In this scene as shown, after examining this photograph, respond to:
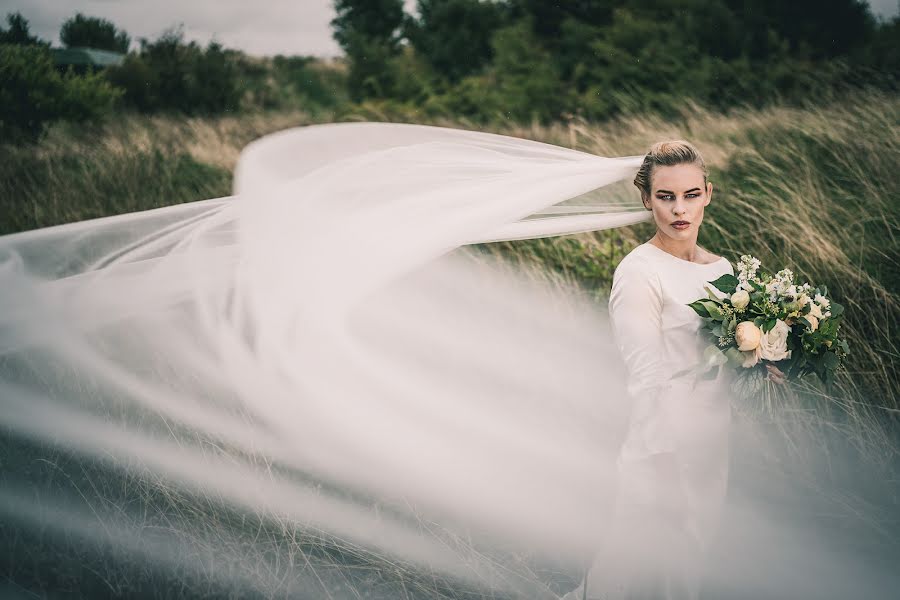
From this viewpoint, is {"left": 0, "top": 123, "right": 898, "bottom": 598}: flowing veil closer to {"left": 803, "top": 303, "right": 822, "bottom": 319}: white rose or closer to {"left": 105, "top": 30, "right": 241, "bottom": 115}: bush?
{"left": 803, "top": 303, "right": 822, "bottom": 319}: white rose

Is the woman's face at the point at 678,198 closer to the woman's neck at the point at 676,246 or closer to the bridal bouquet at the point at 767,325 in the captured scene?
the woman's neck at the point at 676,246

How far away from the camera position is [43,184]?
23.1 ft

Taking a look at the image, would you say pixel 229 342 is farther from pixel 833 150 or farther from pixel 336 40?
pixel 336 40

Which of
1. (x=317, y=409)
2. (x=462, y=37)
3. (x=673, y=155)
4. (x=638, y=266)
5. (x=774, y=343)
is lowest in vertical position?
(x=317, y=409)

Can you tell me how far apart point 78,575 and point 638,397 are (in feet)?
6.87

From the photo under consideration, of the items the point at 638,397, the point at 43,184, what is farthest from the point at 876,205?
the point at 43,184

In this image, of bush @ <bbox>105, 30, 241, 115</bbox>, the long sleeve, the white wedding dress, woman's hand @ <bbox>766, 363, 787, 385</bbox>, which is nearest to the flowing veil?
the white wedding dress

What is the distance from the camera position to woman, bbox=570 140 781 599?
70.1 inches

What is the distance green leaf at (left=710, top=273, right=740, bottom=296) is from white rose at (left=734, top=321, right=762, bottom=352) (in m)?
0.14

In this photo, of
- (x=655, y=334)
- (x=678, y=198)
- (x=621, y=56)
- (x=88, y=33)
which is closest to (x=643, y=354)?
(x=655, y=334)

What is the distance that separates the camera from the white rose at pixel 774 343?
1.74m

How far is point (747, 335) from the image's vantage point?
168cm

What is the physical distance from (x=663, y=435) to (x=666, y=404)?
91mm

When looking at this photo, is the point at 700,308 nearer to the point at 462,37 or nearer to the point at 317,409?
the point at 317,409
